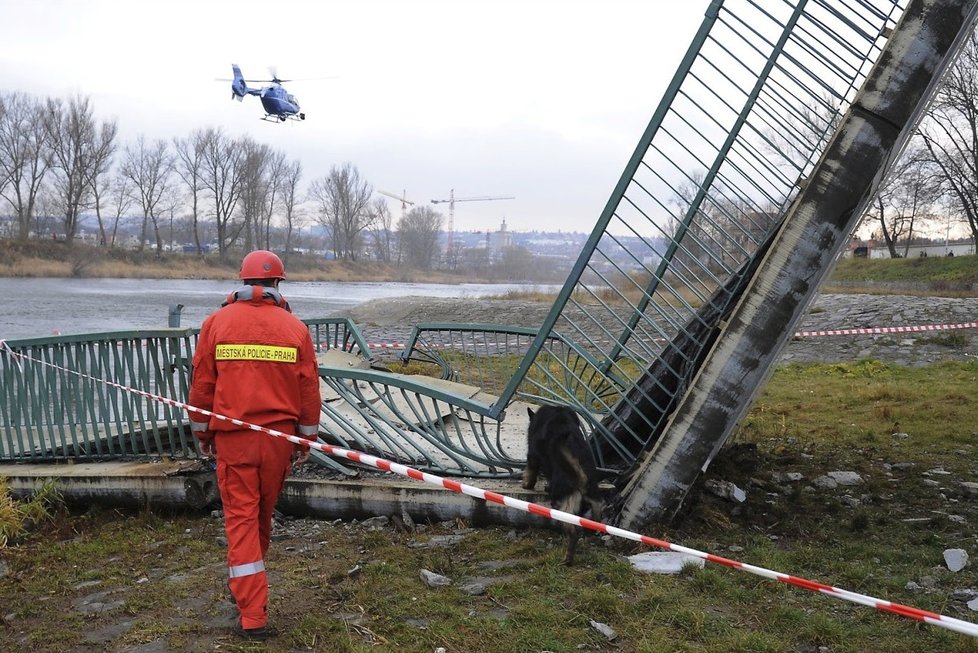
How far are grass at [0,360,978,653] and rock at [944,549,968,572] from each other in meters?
0.07

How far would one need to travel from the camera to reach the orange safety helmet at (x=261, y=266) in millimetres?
4172

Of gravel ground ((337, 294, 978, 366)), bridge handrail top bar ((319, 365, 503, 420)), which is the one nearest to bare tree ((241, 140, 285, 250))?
gravel ground ((337, 294, 978, 366))

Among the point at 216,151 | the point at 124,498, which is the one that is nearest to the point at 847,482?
the point at 124,498

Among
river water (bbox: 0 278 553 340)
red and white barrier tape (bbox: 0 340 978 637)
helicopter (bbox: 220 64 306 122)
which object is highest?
helicopter (bbox: 220 64 306 122)

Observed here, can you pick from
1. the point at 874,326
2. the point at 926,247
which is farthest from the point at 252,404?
the point at 926,247

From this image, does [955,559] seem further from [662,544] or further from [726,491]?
[662,544]

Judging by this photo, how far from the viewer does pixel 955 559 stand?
15.1ft

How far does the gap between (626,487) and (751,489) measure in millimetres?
1382

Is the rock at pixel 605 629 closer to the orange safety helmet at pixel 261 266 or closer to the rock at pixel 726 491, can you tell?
the rock at pixel 726 491

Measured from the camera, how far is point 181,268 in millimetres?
64250

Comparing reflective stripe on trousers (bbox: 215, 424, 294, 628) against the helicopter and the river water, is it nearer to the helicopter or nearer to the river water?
the river water

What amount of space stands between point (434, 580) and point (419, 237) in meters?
94.7

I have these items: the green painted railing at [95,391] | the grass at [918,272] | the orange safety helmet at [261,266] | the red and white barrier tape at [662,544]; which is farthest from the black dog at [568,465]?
the grass at [918,272]

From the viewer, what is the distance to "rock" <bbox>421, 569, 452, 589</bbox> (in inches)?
175
